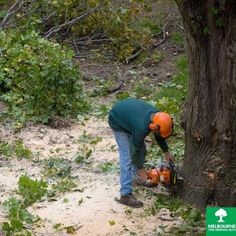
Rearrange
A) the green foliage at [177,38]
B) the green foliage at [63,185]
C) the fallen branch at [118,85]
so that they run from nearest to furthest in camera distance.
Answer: the green foliage at [63,185] < the fallen branch at [118,85] < the green foliage at [177,38]

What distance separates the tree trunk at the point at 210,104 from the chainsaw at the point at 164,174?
0.18m

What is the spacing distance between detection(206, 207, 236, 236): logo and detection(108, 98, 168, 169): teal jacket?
3.66ft

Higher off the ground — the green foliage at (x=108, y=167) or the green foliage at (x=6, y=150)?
the green foliage at (x=6, y=150)

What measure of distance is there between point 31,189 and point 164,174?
142 cm

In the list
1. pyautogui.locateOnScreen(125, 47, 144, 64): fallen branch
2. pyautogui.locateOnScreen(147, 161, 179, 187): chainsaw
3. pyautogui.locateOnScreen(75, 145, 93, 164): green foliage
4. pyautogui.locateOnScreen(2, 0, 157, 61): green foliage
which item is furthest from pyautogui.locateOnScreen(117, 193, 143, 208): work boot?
pyautogui.locateOnScreen(125, 47, 144, 64): fallen branch

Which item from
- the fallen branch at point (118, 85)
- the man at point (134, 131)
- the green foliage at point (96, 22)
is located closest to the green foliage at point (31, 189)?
the man at point (134, 131)

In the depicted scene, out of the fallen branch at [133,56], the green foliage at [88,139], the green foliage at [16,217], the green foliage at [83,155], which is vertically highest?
the fallen branch at [133,56]

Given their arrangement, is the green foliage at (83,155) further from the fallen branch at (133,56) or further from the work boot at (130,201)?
the fallen branch at (133,56)

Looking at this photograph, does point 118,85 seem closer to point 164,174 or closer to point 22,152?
point 22,152

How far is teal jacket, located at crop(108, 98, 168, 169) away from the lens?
20.1ft

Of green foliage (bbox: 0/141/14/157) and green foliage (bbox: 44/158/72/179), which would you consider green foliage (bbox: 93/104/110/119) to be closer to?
green foliage (bbox: 0/141/14/157)

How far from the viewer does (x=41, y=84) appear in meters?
9.67

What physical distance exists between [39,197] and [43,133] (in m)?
2.35

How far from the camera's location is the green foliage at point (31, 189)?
22.0 feet
